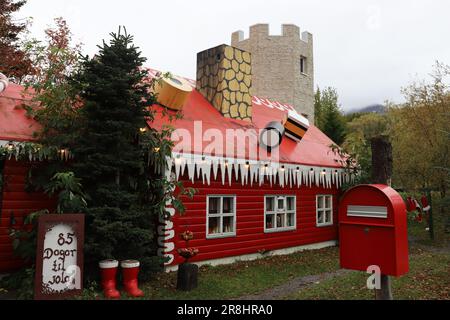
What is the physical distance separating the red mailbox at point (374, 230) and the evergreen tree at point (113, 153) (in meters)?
4.28

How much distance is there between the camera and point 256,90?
2714 cm

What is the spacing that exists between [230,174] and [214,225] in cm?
171

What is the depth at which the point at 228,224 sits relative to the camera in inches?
Answer: 447

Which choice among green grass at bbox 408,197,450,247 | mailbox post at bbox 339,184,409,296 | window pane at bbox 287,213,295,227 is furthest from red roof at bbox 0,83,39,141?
green grass at bbox 408,197,450,247

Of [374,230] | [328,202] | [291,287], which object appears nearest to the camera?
[374,230]

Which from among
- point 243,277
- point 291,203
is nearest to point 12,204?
point 243,277

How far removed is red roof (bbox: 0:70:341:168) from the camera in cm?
843

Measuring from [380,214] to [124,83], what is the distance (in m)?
5.90

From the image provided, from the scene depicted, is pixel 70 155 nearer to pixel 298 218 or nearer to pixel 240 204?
pixel 240 204

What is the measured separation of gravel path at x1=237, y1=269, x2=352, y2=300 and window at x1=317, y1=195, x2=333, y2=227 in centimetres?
471

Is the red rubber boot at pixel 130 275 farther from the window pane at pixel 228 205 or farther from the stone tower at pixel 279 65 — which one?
the stone tower at pixel 279 65

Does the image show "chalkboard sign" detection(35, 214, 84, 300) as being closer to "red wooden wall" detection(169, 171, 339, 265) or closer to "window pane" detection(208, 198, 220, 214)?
"red wooden wall" detection(169, 171, 339, 265)

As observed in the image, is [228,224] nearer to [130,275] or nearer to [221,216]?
[221,216]
